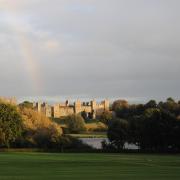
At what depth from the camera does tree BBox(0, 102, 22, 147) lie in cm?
12038

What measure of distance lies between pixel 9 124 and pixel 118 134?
24500 mm

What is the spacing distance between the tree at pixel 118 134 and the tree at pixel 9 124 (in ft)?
67.8

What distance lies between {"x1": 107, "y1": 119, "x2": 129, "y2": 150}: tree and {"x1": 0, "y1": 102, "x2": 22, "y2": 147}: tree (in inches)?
813

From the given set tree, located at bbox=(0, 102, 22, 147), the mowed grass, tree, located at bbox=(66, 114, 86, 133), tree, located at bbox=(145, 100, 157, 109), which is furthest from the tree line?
tree, located at bbox=(66, 114, 86, 133)

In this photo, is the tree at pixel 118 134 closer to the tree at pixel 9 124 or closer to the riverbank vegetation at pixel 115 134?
the riverbank vegetation at pixel 115 134

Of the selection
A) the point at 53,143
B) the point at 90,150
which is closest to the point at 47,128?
the point at 53,143

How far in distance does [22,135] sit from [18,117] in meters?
6.81

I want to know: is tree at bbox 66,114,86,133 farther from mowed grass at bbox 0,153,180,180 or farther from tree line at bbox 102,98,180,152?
mowed grass at bbox 0,153,180,180

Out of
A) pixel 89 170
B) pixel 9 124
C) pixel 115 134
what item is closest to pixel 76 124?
pixel 115 134

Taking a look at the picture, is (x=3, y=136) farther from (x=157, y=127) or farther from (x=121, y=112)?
(x=121, y=112)

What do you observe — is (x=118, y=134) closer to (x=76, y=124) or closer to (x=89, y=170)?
(x=76, y=124)

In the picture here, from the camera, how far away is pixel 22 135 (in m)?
129

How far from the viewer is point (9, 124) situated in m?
122

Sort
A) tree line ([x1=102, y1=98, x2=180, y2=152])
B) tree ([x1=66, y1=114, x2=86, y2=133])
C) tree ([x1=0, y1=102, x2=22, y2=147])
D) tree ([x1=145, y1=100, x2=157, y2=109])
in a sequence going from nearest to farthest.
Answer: tree line ([x1=102, y1=98, x2=180, y2=152])
tree ([x1=0, y1=102, x2=22, y2=147])
tree ([x1=145, y1=100, x2=157, y2=109])
tree ([x1=66, y1=114, x2=86, y2=133])
